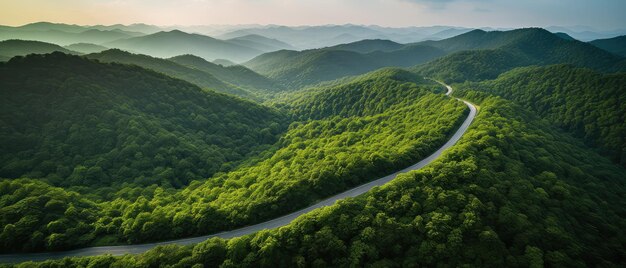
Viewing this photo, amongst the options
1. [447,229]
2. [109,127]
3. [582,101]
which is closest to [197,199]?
[447,229]

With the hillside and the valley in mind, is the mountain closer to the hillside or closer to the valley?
the valley

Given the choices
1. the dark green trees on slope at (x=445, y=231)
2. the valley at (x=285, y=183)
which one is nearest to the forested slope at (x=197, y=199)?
the valley at (x=285, y=183)

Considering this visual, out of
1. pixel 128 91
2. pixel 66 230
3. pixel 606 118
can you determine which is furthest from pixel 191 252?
pixel 606 118

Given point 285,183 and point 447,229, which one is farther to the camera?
point 285,183

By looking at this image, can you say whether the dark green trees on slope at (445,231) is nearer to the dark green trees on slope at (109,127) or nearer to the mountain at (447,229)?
the mountain at (447,229)

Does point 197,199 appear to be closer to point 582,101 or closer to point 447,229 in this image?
point 447,229

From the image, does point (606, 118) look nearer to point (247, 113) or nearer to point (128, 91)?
point (247, 113)

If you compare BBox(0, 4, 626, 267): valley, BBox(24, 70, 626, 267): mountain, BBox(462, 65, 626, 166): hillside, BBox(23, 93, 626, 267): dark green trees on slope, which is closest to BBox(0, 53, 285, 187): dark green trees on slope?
BBox(0, 4, 626, 267): valley
